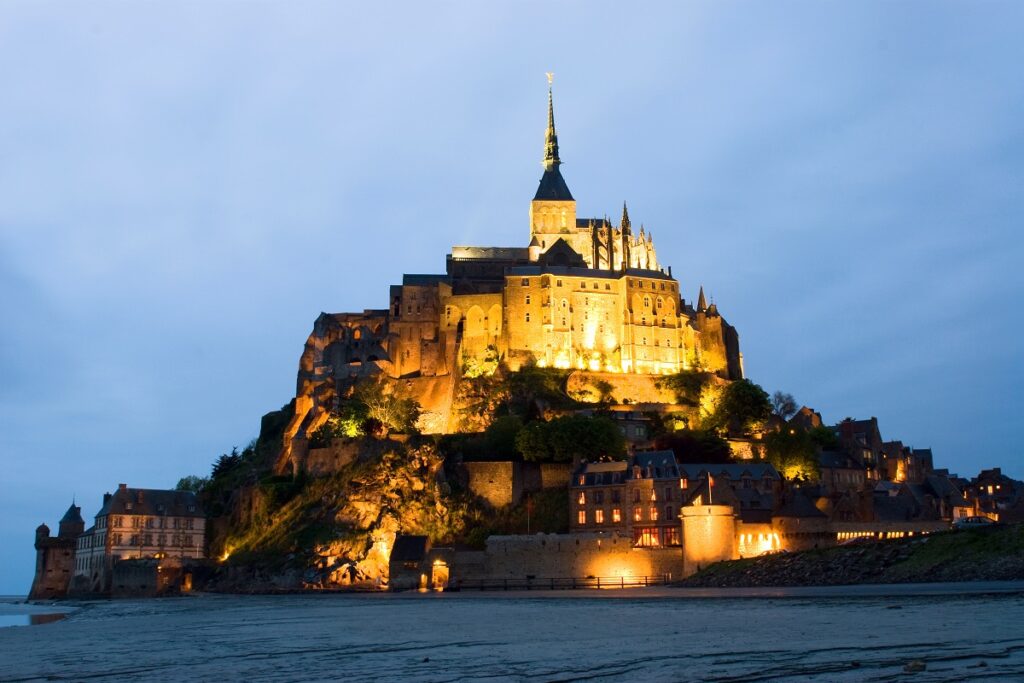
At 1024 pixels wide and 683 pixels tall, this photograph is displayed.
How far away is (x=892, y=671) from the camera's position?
14.6 metres

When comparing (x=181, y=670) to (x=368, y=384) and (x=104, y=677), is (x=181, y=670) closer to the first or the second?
(x=104, y=677)

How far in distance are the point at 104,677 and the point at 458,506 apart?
173ft

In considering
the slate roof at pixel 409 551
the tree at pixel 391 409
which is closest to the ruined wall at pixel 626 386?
the tree at pixel 391 409

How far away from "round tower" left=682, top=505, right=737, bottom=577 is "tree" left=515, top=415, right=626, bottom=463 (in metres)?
17.5

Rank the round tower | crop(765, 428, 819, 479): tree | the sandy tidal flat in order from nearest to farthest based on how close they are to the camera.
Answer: the sandy tidal flat
the round tower
crop(765, 428, 819, 479): tree

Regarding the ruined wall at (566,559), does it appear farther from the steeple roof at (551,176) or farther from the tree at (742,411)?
the steeple roof at (551,176)

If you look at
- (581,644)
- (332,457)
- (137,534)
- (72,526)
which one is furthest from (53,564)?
(581,644)

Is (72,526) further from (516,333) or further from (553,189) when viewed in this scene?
(553,189)

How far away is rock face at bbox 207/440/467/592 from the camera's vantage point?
6619 centimetres

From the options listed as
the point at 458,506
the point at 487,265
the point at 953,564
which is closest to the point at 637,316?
the point at 487,265

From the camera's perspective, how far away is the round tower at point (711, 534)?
53406mm

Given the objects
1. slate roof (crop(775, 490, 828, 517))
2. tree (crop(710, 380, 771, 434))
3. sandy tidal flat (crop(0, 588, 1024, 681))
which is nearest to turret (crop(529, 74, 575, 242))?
tree (crop(710, 380, 771, 434))

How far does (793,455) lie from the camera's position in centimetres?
7275

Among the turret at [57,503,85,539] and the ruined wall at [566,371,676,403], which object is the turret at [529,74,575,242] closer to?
the ruined wall at [566,371,676,403]
